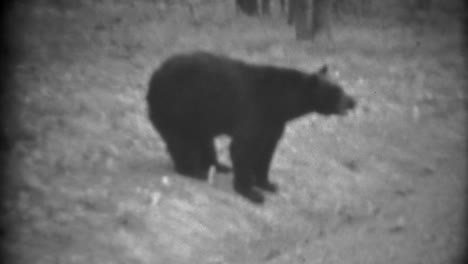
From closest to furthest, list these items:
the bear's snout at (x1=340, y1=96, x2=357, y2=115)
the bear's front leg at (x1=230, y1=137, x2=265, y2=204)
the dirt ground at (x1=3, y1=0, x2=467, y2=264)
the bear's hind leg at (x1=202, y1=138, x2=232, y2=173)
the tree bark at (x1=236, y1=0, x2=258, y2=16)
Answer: the dirt ground at (x1=3, y1=0, x2=467, y2=264) < the bear's front leg at (x1=230, y1=137, x2=265, y2=204) < the bear's snout at (x1=340, y1=96, x2=357, y2=115) < the bear's hind leg at (x1=202, y1=138, x2=232, y2=173) < the tree bark at (x1=236, y1=0, x2=258, y2=16)

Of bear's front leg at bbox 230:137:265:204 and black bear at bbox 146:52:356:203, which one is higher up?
black bear at bbox 146:52:356:203

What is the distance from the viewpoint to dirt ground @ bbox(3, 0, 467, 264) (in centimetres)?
525

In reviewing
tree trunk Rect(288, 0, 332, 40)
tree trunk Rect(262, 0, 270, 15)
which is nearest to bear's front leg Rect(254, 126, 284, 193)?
tree trunk Rect(288, 0, 332, 40)

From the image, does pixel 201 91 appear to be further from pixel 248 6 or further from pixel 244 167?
pixel 248 6

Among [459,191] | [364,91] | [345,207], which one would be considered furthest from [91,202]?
[364,91]

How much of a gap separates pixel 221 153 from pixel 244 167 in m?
1.80

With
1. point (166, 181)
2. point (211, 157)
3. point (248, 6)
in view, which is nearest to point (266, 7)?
point (248, 6)

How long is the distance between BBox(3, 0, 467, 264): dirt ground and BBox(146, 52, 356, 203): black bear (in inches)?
21.0

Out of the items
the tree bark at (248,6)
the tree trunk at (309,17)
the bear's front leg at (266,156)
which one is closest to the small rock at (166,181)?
the bear's front leg at (266,156)

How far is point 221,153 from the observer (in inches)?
314

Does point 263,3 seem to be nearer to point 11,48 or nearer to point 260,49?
point 260,49

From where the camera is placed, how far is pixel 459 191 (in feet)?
24.6

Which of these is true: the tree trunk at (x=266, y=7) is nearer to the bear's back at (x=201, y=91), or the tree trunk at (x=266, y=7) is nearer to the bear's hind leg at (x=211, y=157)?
the bear's hind leg at (x=211, y=157)

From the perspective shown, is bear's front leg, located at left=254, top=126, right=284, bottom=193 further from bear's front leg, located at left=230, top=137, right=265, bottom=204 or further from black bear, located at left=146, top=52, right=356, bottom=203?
bear's front leg, located at left=230, top=137, right=265, bottom=204
